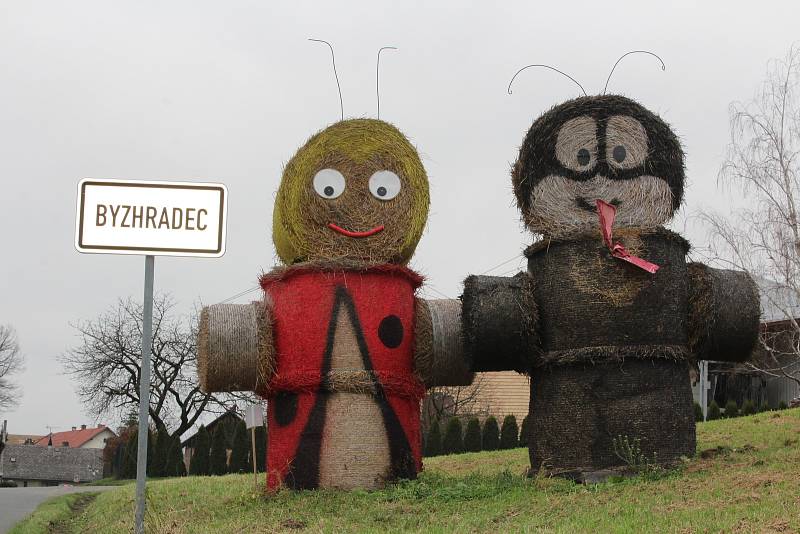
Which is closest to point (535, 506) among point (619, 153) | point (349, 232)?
point (349, 232)

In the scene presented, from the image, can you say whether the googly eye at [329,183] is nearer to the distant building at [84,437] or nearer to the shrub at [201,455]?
the shrub at [201,455]

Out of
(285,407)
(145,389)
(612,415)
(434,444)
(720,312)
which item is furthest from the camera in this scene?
(434,444)

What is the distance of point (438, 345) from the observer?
488 inches

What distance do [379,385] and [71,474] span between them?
59.5 m

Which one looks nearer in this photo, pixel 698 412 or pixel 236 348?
pixel 236 348

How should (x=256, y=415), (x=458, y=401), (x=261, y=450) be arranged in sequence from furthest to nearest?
1. (x=458, y=401)
2. (x=261, y=450)
3. (x=256, y=415)

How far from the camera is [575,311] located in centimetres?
1145

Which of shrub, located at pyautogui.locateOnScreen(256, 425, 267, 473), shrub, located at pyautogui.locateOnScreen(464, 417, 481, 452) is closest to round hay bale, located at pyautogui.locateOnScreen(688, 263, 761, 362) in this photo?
shrub, located at pyautogui.locateOnScreen(464, 417, 481, 452)

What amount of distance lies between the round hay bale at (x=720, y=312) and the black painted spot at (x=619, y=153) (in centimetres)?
153

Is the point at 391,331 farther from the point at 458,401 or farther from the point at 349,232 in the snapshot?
the point at 458,401

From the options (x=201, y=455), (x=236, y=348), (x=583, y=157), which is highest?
(x=583, y=157)

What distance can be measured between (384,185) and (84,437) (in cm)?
8151

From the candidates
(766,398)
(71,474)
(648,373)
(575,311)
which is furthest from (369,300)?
(71,474)

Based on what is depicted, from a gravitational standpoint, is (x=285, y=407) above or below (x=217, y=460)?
above
